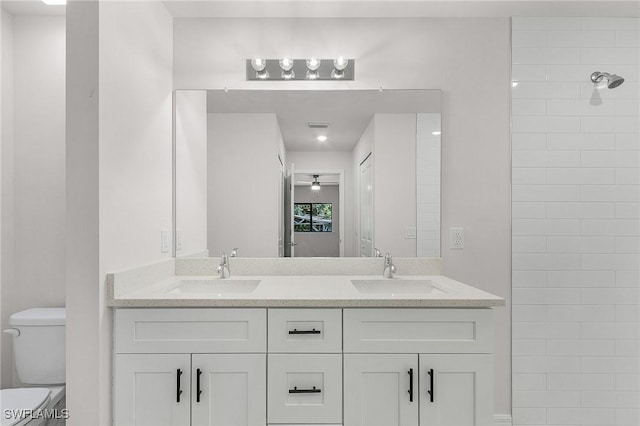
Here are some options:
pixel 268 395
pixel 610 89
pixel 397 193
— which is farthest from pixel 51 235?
pixel 610 89

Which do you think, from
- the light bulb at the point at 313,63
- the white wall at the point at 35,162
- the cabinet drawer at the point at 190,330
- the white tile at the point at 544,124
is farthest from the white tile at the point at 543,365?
the white wall at the point at 35,162

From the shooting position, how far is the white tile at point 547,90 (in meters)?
2.09

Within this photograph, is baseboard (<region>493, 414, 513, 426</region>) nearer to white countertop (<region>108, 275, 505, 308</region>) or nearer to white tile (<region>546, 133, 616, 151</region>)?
white countertop (<region>108, 275, 505, 308</region>)

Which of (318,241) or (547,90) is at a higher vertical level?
(547,90)

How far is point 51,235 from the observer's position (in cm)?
214

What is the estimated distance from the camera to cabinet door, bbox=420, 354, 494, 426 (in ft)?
4.96

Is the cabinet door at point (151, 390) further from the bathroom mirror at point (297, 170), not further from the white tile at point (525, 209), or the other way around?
the white tile at point (525, 209)

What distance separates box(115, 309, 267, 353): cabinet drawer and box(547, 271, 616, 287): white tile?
1.70 meters

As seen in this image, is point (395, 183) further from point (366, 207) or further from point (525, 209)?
point (525, 209)

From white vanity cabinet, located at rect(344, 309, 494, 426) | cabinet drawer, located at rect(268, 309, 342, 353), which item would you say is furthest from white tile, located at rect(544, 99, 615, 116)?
Answer: cabinet drawer, located at rect(268, 309, 342, 353)

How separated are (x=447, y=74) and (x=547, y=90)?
22.8 inches

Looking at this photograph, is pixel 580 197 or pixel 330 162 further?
pixel 330 162

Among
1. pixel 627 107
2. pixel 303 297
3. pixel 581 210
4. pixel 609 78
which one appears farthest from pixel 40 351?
pixel 627 107

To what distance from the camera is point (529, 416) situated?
81.0 inches
